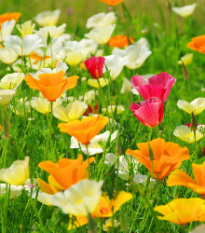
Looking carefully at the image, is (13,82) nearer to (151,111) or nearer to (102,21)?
(151,111)

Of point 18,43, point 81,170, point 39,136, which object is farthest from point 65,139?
point 81,170

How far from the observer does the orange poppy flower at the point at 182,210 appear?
25.8 inches

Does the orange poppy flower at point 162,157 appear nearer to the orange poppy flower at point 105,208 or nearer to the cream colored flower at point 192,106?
the orange poppy flower at point 105,208

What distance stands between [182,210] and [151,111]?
349mm

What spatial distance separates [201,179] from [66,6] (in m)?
4.29

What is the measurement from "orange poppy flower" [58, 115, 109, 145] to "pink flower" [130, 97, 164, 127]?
0.65 feet

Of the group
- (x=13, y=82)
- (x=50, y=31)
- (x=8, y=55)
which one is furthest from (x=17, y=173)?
(x=50, y=31)

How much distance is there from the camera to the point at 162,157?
2.75ft

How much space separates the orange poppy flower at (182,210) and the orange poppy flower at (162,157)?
0.38 ft

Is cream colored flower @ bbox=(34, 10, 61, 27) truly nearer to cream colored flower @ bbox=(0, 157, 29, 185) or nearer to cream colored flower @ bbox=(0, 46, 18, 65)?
cream colored flower @ bbox=(0, 46, 18, 65)

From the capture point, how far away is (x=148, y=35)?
3.19 meters

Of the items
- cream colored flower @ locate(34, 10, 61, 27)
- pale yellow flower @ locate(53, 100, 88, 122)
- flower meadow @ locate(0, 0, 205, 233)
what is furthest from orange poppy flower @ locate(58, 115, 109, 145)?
cream colored flower @ locate(34, 10, 61, 27)

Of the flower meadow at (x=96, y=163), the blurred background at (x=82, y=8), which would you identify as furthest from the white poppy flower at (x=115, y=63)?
the blurred background at (x=82, y=8)

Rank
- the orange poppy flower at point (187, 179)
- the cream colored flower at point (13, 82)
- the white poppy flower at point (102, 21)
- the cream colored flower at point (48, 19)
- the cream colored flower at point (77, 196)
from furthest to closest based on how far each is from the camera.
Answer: the cream colored flower at point (48, 19) < the white poppy flower at point (102, 21) < the cream colored flower at point (13, 82) < the orange poppy flower at point (187, 179) < the cream colored flower at point (77, 196)
